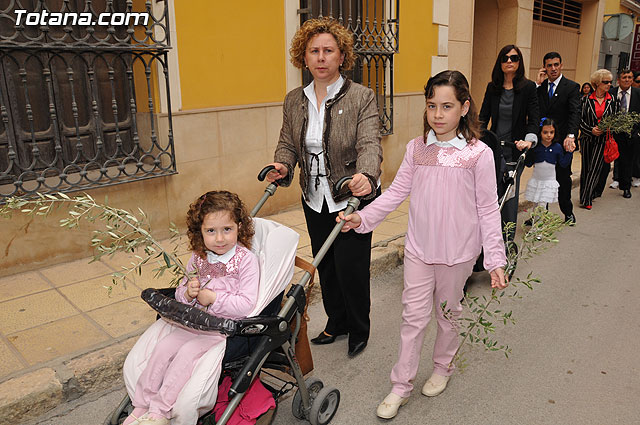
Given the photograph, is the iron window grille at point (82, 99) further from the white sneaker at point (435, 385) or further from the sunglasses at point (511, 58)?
the white sneaker at point (435, 385)

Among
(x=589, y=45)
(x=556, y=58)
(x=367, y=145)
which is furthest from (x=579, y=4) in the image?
(x=367, y=145)

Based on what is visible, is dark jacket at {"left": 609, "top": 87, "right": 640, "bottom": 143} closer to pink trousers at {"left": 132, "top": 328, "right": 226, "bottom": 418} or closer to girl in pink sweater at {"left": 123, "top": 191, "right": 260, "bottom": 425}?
girl in pink sweater at {"left": 123, "top": 191, "right": 260, "bottom": 425}

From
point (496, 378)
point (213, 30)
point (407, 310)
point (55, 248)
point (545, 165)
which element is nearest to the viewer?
point (407, 310)

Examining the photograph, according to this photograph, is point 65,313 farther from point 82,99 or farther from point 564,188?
point 564,188

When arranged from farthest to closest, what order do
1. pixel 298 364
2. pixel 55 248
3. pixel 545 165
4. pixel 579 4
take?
pixel 579 4 < pixel 545 165 < pixel 55 248 < pixel 298 364

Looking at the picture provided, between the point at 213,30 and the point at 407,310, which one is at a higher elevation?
the point at 213,30

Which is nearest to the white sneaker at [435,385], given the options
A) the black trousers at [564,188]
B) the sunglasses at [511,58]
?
the sunglasses at [511,58]

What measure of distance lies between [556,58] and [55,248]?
5495 mm

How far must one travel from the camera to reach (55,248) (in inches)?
184

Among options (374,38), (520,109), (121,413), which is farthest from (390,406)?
(374,38)

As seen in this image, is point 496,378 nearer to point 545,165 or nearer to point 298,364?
point 298,364

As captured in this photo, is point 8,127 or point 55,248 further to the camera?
point 55,248

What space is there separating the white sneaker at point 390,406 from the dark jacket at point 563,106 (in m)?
4.09

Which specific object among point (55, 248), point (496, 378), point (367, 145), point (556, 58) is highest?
point (556, 58)
